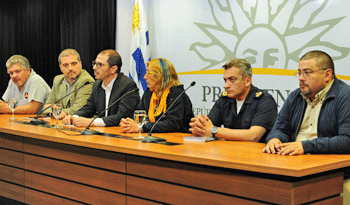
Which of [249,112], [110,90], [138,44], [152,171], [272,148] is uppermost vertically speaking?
[138,44]

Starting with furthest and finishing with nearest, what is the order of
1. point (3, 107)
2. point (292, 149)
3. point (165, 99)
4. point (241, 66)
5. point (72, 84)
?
point (3, 107) < point (72, 84) < point (165, 99) < point (241, 66) < point (292, 149)

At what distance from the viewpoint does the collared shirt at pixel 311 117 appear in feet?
8.17

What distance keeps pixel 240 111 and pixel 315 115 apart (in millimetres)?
649

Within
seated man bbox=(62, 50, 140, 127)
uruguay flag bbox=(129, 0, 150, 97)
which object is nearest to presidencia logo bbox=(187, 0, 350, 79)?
uruguay flag bbox=(129, 0, 150, 97)

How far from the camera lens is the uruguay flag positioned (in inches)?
208

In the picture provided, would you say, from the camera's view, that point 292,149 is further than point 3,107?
No

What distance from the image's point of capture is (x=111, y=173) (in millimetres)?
2707

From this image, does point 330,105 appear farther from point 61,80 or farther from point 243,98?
point 61,80

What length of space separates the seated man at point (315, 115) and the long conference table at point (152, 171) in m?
0.08

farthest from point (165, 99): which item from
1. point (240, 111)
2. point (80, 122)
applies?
point (80, 122)

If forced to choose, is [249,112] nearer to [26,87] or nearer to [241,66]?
[241,66]

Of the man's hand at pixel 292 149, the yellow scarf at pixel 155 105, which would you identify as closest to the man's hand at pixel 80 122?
the yellow scarf at pixel 155 105

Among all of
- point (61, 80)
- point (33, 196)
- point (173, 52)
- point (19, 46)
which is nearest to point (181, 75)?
point (173, 52)

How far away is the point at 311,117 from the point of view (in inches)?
101
